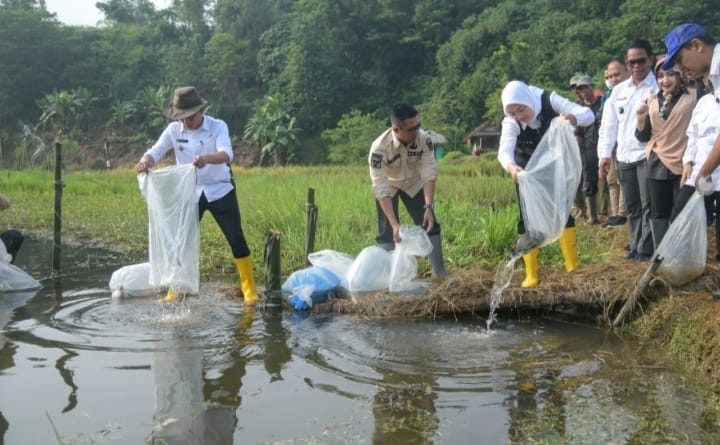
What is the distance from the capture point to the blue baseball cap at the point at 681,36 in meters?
3.41

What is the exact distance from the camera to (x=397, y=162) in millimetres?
4742

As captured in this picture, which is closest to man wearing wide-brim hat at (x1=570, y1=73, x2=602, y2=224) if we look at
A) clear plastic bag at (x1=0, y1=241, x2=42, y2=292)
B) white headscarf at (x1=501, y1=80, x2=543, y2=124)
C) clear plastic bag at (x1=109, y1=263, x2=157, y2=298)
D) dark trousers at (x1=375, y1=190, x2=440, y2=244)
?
white headscarf at (x1=501, y1=80, x2=543, y2=124)

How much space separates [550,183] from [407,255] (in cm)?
105

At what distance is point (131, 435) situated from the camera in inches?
105

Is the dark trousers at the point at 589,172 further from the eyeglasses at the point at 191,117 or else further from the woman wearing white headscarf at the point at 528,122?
the eyeglasses at the point at 191,117

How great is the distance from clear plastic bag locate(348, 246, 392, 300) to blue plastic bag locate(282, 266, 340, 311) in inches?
6.8

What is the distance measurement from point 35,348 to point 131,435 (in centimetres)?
155

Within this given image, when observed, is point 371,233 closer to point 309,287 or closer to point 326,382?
point 309,287

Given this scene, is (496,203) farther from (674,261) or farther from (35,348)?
(35,348)

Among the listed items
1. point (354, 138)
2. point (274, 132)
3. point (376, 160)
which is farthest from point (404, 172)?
point (274, 132)

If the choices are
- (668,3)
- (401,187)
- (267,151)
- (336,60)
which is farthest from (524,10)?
(401,187)

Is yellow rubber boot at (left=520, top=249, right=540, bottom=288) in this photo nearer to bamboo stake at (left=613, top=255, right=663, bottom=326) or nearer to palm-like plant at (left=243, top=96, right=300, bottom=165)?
bamboo stake at (left=613, top=255, right=663, bottom=326)

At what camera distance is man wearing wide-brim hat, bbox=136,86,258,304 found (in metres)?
4.65

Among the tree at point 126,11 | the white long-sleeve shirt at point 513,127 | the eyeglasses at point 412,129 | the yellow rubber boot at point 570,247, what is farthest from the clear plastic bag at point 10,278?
the tree at point 126,11
